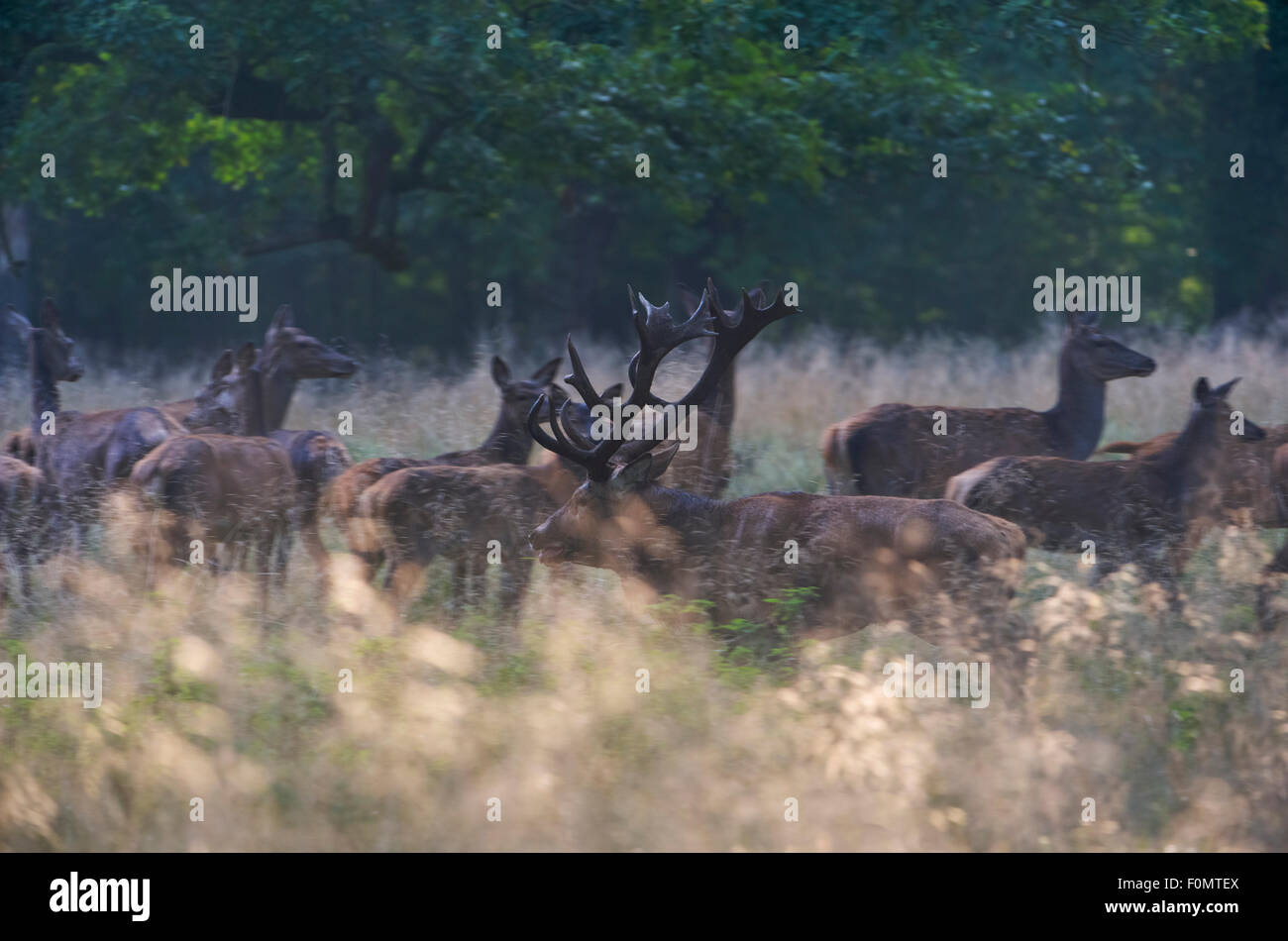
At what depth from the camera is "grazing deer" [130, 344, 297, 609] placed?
25.8 feet

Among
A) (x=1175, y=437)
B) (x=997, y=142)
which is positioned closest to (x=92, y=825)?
(x=1175, y=437)

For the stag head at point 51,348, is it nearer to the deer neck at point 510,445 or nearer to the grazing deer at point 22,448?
the grazing deer at point 22,448

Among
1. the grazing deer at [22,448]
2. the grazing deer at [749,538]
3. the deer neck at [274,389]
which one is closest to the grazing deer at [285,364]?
the deer neck at [274,389]

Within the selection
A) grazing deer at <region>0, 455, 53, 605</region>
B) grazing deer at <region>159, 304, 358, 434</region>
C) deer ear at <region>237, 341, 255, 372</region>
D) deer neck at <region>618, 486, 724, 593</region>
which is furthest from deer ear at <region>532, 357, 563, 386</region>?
grazing deer at <region>0, 455, 53, 605</region>

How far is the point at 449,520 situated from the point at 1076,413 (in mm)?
4664

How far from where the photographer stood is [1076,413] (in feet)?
32.8

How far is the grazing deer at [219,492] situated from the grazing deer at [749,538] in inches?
76.0

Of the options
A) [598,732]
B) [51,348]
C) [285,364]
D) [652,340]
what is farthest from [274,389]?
[598,732]

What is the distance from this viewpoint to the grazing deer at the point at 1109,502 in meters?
7.68

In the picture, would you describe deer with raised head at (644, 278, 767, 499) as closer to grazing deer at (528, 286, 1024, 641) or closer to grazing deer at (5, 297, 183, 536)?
grazing deer at (528, 286, 1024, 641)

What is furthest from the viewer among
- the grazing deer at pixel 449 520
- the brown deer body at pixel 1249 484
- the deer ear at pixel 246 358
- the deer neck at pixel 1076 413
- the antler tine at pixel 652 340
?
the deer ear at pixel 246 358

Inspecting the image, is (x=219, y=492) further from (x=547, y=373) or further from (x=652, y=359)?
(x=652, y=359)

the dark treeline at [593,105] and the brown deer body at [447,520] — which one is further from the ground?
the dark treeline at [593,105]

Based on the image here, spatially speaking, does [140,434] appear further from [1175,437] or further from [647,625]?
[1175,437]
